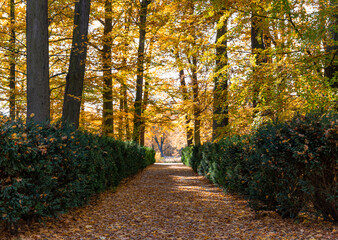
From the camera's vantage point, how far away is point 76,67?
9648mm

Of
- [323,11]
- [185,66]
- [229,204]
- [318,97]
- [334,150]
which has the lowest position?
[229,204]

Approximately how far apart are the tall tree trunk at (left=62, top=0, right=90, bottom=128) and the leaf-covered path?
127 inches

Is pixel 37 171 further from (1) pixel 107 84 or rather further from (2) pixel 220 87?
(1) pixel 107 84

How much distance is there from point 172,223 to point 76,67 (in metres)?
6.13

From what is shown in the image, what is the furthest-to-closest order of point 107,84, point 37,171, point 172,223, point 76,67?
1. point 107,84
2. point 76,67
3. point 172,223
4. point 37,171

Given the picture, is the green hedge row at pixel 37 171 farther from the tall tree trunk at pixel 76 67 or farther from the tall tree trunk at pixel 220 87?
the tall tree trunk at pixel 220 87

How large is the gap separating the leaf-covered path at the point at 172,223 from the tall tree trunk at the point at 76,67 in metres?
3.23

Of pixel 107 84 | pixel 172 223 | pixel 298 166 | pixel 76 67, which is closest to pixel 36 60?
pixel 76 67

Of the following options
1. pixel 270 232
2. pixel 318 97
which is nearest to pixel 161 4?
pixel 318 97

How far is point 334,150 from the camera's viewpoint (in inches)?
167

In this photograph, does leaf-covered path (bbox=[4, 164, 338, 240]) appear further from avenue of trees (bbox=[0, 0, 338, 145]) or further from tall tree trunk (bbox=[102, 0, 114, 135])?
tall tree trunk (bbox=[102, 0, 114, 135])

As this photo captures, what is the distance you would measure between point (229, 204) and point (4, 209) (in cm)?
504

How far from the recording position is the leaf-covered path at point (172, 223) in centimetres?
459

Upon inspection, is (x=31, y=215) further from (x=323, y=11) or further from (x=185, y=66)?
(x=185, y=66)
